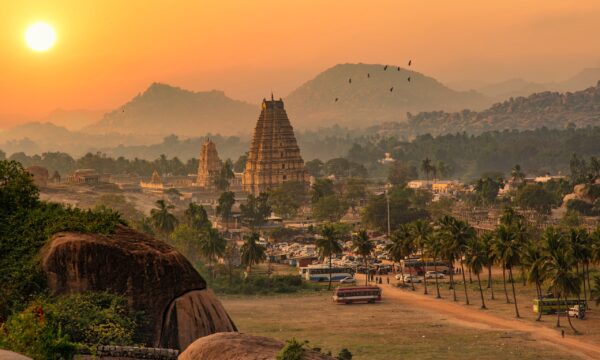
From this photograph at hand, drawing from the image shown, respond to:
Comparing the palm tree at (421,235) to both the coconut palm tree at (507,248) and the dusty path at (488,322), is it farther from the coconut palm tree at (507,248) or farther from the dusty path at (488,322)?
the coconut palm tree at (507,248)

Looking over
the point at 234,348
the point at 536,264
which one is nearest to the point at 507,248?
the point at 536,264

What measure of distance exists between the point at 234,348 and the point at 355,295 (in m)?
76.2

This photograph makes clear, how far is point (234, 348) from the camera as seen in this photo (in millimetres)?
34688

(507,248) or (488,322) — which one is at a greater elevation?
(507,248)

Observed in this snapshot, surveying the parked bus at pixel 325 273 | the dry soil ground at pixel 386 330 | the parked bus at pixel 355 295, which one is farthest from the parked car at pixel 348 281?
the parked bus at pixel 355 295

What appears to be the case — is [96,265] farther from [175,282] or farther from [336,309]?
[336,309]

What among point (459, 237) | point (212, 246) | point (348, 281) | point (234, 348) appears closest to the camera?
point (234, 348)

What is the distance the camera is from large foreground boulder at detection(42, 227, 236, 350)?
44625 millimetres

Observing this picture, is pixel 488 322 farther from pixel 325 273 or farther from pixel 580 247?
pixel 325 273

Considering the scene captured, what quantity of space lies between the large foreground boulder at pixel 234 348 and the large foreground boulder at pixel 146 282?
28.5ft

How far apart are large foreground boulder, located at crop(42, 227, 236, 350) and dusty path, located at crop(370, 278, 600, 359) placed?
4304 cm

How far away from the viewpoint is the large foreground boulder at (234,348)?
34125 mm

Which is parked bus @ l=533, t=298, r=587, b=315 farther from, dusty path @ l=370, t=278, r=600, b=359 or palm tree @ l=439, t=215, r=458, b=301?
palm tree @ l=439, t=215, r=458, b=301

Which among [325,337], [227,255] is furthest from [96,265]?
[227,255]
